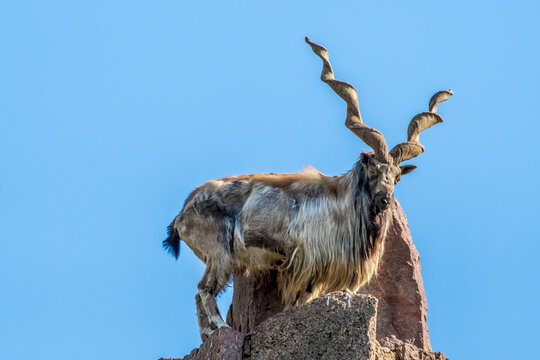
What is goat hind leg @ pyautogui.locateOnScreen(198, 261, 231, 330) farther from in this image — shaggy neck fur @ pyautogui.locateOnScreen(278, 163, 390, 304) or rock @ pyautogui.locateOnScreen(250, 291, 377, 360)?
rock @ pyautogui.locateOnScreen(250, 291, 377, 360)

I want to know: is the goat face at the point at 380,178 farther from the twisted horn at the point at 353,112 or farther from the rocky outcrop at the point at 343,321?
the rocky outcrop at the point at 343,321

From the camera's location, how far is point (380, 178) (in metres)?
11.8

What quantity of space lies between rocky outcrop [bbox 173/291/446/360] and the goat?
116cm

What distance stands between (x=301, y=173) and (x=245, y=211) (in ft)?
3.04

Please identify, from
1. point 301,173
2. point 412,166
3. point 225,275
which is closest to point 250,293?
point 225,275

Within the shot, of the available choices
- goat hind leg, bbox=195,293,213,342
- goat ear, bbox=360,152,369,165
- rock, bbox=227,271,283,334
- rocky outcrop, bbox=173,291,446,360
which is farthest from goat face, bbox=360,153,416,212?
goat hind leg, bbox=195,293,213,342

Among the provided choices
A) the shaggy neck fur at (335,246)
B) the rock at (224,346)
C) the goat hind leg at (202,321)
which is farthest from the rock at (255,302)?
the rock at (224,346)

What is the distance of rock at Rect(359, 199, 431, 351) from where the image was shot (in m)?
12.1

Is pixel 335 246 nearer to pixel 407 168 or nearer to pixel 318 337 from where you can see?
pixel 407 168

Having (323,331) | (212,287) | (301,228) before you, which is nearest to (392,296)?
(301,228)

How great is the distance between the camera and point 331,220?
12000mm

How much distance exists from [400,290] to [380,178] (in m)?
1.35

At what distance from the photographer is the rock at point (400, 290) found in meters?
12.1

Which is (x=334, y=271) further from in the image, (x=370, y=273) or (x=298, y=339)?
(x=298, y=339)
